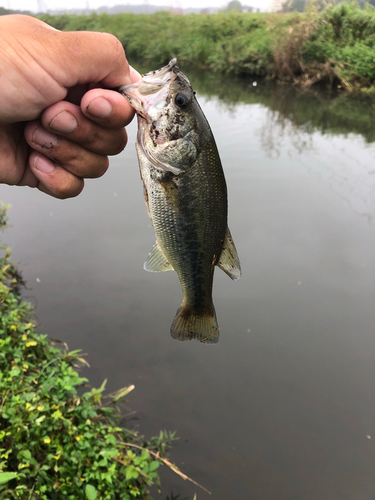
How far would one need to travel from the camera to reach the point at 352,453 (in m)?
4.20

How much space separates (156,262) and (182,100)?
87 cm

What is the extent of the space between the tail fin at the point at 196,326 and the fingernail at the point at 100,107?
1.13 metres

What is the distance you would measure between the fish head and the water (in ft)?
11.6

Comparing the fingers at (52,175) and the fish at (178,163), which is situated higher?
the fish at (178,163)

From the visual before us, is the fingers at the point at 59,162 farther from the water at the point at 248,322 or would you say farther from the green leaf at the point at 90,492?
the water at the point at 248,322

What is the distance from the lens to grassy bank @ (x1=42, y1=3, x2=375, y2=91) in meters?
17.7

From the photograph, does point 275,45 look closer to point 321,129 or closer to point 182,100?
A: point 321,129

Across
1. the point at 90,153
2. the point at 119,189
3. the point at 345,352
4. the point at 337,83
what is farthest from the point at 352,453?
the point at 337,83

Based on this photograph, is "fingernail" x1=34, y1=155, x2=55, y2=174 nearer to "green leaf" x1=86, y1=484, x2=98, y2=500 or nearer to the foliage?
the foliage

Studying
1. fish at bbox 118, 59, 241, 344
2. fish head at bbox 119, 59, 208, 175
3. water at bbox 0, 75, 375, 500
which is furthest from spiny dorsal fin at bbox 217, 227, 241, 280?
water at bbox 0, 75, 375, 500

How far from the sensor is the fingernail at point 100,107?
1678 mm

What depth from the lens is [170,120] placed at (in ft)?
5.62

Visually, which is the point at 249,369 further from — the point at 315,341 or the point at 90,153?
the point at 90,153

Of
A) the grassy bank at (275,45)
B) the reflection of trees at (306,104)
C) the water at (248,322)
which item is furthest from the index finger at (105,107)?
the grassy bank at (275,45)
